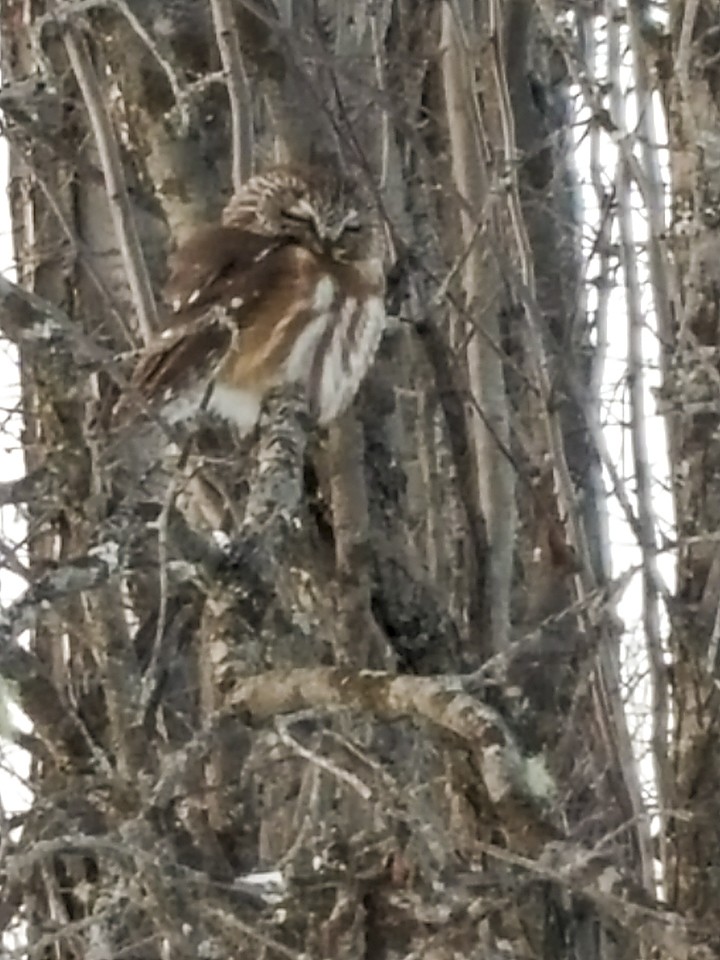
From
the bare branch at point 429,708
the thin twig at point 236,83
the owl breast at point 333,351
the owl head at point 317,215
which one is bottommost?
the bare branch at point 429,708

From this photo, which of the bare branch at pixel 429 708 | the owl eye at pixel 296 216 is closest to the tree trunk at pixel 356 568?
the bare branch at pixel 429 708

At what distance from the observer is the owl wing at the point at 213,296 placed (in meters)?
2.94

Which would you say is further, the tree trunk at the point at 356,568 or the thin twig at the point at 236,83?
the thin twig at the point at 236,83

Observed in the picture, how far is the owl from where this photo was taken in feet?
10.0

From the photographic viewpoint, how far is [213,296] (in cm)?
310

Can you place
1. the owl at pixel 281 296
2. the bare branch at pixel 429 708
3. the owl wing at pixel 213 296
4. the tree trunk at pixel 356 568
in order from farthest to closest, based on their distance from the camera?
the owl at pixel 281 296
the owl wing at pixel 213 296
the tree trunk at pixel 356 568
the bare branch at pixel 429 708

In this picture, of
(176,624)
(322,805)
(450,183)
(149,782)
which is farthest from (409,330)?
(149,782)

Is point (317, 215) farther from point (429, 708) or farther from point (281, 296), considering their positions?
point (429, 708)

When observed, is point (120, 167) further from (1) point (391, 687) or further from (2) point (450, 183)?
(1) point (391, 687)

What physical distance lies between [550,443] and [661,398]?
9.2 inches

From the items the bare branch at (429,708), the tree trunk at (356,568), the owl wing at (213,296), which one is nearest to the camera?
the bare branch at (429,708)

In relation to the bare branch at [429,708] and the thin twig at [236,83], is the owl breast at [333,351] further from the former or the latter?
the bare branch at [429,708]

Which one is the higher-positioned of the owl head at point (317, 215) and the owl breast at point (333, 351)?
the owl head at point (317, 215)

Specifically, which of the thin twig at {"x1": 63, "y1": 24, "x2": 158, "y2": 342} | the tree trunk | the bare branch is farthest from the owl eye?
the bare branch
